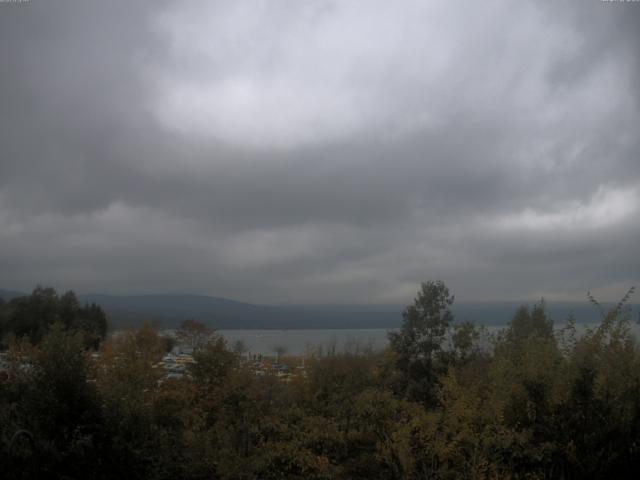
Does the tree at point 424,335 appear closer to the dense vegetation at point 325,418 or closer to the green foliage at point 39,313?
the dense vegetation at point 325,418

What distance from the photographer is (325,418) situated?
15141 mm

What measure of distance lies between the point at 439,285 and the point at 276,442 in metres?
9.59

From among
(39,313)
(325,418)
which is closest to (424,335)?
(325,418)

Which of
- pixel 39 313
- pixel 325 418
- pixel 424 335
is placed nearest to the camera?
pixel 325 418

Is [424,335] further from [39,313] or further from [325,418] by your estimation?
[39,313]

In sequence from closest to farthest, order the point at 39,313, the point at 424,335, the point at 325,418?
1. the point at 325,418
2. the point at 424,335
3. the point at 39,313

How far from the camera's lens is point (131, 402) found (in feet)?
35.6

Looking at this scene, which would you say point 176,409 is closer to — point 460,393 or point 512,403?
point 460,393

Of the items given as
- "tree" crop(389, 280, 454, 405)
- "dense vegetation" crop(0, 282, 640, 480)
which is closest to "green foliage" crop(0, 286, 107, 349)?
"tree" crop(389, 280, 454, 405)

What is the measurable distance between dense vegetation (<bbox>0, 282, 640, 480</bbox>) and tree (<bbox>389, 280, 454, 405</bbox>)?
3749mm

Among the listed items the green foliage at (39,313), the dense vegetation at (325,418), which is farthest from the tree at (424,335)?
the green foliage at (39,313)

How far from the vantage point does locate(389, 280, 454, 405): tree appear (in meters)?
20.6

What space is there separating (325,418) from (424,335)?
689 cm

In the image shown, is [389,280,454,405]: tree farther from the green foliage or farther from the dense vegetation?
the green foliage
